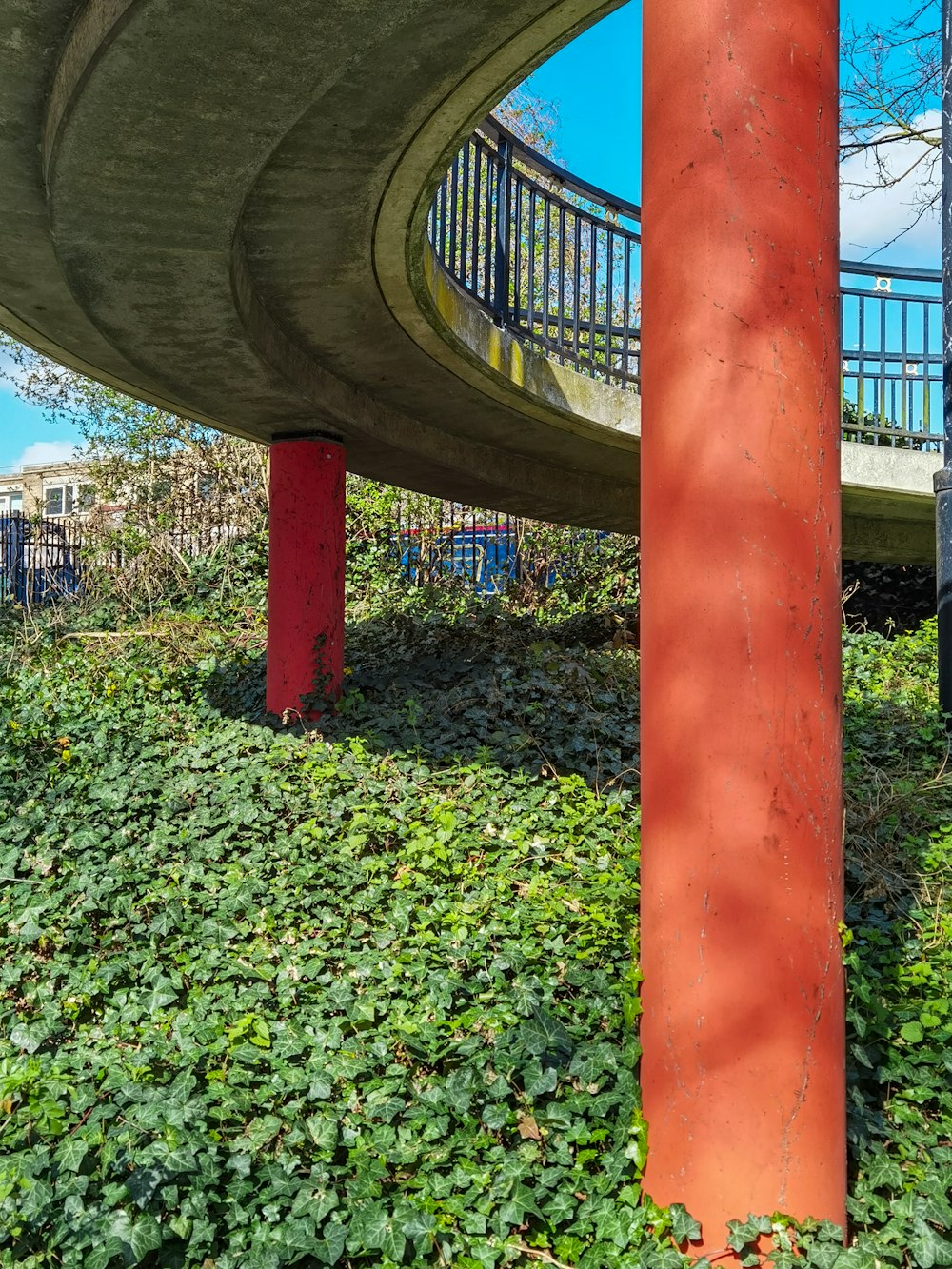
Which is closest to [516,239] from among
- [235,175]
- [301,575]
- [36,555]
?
[301,575]

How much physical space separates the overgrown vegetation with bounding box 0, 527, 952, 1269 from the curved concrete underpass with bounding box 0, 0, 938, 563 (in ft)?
7.29

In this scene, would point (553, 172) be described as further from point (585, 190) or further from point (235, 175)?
point (235, 175)

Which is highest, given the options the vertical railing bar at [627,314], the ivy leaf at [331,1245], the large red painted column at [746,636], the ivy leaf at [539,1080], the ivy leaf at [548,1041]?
the vertical railing bar at [627,314]

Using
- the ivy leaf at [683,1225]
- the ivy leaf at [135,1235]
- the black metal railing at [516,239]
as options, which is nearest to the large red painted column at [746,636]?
the ivy leaf at [683,1225]

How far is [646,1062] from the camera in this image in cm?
288

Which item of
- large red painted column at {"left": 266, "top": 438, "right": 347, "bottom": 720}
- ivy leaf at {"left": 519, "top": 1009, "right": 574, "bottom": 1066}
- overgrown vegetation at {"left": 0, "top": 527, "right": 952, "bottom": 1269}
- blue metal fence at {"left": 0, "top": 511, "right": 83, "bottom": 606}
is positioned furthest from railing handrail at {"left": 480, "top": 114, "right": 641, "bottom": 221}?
blue metal fence at {"left": 0, "top": 511, "right": 83, "bottom": 606}

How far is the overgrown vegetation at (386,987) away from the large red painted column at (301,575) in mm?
418

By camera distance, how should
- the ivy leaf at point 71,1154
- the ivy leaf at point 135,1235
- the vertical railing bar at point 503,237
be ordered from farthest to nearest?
the vertical railing bar at point 503,237, the ivy leaf at point 71,1154, the ivy leaf at point 135,1235

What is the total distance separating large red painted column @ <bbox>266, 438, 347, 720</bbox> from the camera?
7.92 m

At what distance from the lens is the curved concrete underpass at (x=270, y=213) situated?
341 centimetres

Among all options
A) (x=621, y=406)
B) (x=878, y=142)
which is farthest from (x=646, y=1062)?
(x=878, y=142)

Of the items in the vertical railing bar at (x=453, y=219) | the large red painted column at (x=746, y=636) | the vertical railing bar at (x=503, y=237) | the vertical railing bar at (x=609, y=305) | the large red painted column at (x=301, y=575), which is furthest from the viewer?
the vertical railing bar at (x=609, y=305)

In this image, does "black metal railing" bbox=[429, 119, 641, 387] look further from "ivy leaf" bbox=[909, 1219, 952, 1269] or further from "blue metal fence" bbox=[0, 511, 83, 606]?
"blue metal fence" bbox=[0, 511, 83, 606]

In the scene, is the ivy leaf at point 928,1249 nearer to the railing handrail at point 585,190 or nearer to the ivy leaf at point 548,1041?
the ivy leaf at point 548,1041
